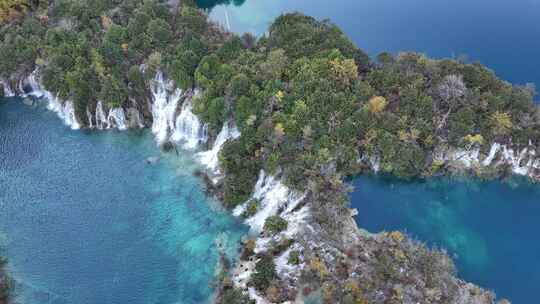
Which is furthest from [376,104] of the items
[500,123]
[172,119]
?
[172,119]

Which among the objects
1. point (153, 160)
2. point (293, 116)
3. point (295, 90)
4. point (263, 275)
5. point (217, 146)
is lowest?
point (263, 275)

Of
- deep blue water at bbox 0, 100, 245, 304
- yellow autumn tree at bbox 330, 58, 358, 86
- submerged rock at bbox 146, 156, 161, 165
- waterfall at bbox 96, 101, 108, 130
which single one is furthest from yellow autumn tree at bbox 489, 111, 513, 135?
waterfall at bbox 96, 101, 108, 130

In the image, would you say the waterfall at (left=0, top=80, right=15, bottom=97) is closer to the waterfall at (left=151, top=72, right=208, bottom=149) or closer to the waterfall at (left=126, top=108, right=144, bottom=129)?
the waterfall at (left=126, top=108, right=144, bottom=129)

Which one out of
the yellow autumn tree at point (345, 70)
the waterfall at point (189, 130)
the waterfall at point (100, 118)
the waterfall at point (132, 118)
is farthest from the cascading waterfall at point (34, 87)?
the yellow autumn tree at point (345, 70)

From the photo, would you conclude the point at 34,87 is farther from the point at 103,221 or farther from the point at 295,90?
the point at 295,90

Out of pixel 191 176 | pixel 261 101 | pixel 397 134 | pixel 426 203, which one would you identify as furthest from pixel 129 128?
pixel 426 203

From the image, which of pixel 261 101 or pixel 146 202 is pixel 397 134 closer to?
pixel 261 101
